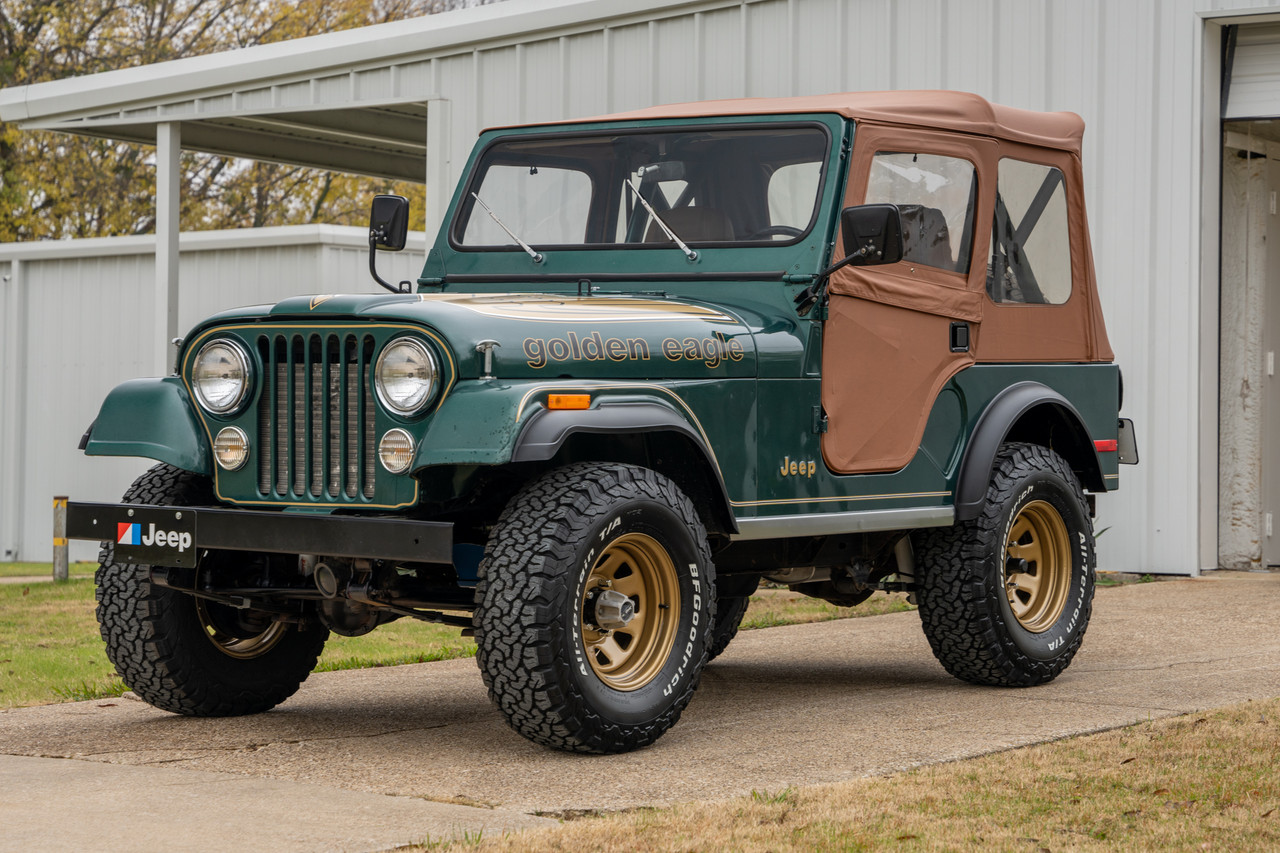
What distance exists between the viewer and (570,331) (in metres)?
5.57

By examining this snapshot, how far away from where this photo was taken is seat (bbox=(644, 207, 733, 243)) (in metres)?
6.61

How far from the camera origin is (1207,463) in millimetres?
11297

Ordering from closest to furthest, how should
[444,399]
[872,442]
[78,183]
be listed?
1. [444,399]
2. [872,442]
3. [78,183]

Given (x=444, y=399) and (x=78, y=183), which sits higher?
(x=78, y=183)

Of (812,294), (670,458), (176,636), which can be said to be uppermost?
(812,294)

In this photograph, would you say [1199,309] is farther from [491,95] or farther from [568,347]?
[568,347]

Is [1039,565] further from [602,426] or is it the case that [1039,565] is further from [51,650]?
[51,650]

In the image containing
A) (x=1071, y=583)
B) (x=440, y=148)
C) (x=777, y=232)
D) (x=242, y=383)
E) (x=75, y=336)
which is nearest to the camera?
(x=242, y=383)

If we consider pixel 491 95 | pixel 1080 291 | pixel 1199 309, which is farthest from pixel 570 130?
pixel 491 95

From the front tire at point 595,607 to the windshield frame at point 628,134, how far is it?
52.2 inches

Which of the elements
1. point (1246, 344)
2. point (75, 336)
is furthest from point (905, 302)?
point (75, 336)

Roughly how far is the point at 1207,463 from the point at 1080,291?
4060 mm

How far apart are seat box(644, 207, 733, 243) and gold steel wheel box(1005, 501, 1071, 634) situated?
1.78 metres

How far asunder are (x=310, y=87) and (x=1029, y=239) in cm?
830
